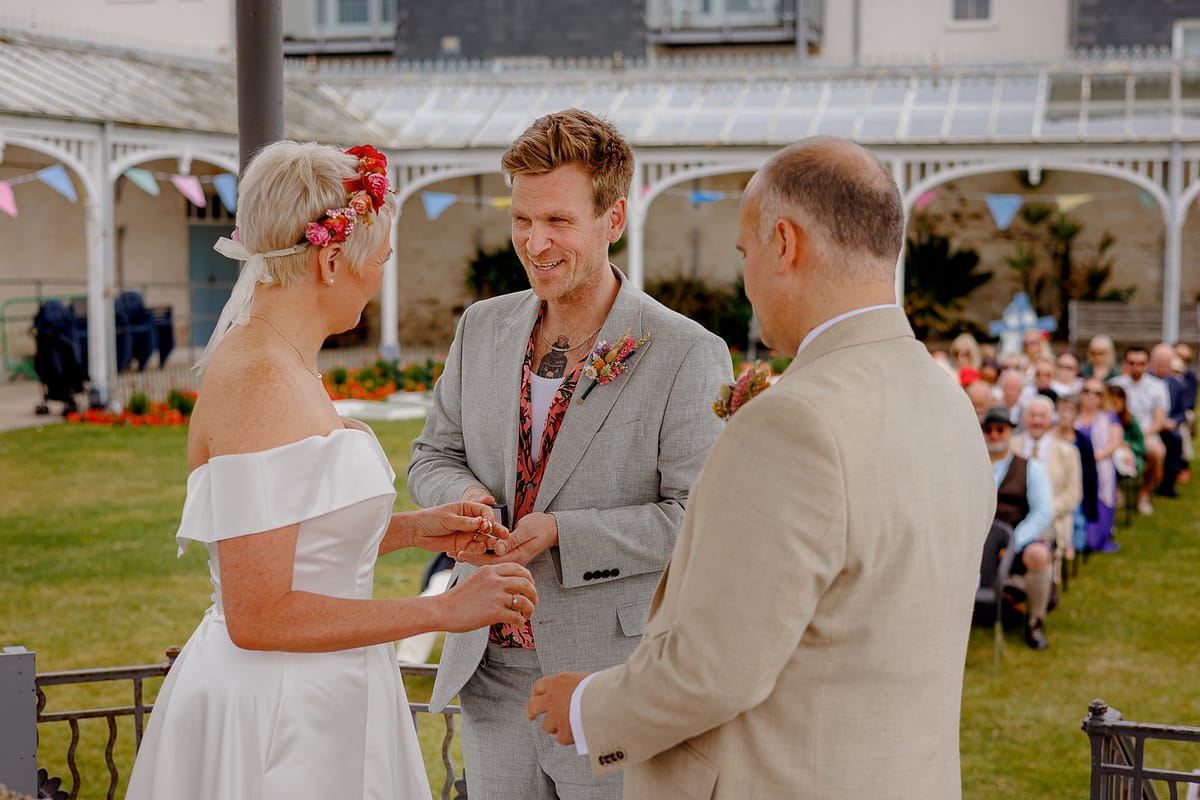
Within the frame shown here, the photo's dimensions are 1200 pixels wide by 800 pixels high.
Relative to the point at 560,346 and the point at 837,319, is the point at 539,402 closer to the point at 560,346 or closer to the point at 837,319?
the point at 560,346

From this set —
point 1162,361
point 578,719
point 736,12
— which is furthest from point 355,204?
point 736,12

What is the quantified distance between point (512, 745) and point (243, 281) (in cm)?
122

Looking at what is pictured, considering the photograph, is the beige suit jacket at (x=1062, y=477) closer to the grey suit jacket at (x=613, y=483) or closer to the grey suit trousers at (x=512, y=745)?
the grey suit jacket at (x=613, y=483)

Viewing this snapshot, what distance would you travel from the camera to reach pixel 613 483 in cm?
307

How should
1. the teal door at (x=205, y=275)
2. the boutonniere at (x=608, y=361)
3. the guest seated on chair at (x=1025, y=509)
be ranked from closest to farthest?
1. the boutonniere at (x=608, y=361)
2. the guest seated on chair at (x=1025, y=509)
3. the teal door at (x=205, y=275)

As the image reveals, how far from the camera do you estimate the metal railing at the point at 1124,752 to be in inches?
141

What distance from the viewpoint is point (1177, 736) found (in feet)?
11.6

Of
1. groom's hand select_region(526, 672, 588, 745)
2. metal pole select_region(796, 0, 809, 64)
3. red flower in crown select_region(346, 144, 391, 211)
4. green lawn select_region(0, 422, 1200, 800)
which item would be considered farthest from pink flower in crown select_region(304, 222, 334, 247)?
metal pole select_region(796, 0, 809, 64)

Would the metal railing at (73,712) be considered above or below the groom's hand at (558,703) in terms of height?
below

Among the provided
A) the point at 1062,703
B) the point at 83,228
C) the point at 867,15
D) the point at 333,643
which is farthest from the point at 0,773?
the point at 867,15

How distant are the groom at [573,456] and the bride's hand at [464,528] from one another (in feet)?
0.11

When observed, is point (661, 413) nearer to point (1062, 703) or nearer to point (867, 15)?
point (1062, 703)

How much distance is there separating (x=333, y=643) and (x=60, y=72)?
60.0 feet

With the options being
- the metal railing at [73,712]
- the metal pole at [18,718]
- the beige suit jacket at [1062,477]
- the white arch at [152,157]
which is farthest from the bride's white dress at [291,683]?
the white arch at [152,157]
